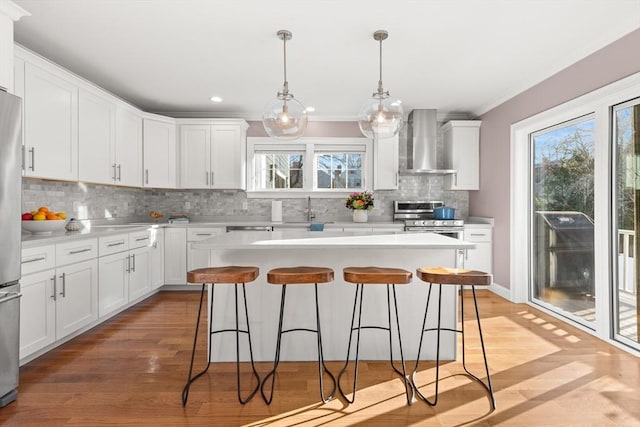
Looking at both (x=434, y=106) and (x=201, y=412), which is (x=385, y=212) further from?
(x=201, y=412)

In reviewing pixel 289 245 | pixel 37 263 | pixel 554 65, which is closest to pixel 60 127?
pixel 37 263

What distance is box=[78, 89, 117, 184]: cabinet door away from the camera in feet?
12.0

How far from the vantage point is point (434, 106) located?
5273mm

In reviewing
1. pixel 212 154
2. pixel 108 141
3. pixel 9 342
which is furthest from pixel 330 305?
pixel 212 154

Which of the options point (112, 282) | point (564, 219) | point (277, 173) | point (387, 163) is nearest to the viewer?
point (112, 282)

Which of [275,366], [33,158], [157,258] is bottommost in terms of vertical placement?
[275,366]

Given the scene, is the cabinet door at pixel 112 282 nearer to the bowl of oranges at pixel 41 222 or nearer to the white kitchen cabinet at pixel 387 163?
the bowl of oranges at pixel 41 222

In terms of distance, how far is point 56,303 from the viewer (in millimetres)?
2887

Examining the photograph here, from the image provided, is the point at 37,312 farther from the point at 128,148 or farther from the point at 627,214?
the point at 627,214

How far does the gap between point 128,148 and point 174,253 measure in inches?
56.8

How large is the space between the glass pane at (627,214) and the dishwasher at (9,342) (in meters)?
4.31

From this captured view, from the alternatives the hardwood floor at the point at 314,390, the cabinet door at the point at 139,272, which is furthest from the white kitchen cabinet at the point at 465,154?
the cabinet door at the point at 139,272

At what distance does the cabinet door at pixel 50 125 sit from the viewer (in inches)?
117

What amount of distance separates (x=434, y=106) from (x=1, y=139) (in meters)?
4.78
